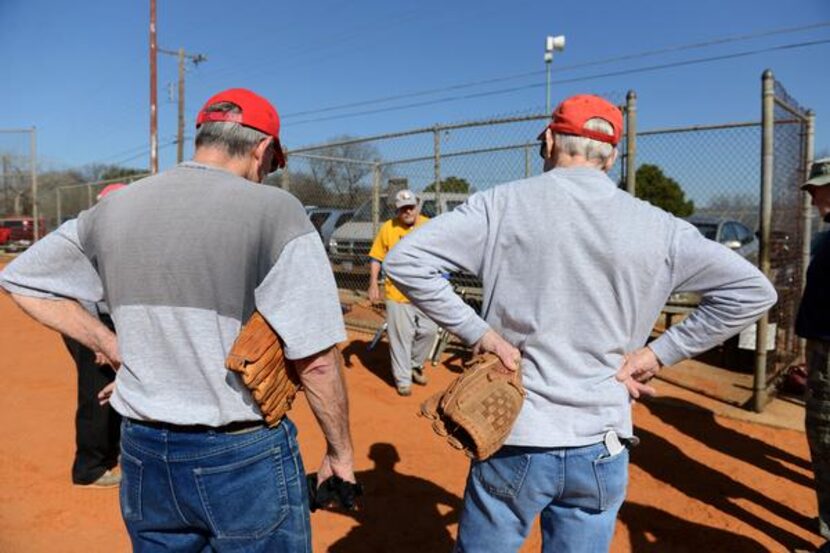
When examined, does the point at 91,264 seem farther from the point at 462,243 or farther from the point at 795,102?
the point at 795,102

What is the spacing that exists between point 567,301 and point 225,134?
1.18 m

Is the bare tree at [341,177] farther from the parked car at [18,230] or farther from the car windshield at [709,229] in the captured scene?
the parked car at [18,230]

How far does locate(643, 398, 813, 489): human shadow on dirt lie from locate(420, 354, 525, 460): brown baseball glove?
3.82 meters

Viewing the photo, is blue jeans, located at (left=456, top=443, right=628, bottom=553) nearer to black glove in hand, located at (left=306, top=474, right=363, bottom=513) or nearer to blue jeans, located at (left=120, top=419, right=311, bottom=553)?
black glove in hand, located at (left=306, top=474, right=363, bottom=513)

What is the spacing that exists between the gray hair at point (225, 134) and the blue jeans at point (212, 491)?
0.88m

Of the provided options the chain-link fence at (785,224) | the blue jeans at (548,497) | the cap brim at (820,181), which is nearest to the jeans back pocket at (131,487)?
the blue jeans at (548,497)

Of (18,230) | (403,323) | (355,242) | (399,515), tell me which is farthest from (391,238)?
(18,230)

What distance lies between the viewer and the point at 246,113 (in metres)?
1.94

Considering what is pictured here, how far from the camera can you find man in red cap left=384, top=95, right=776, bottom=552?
188cm

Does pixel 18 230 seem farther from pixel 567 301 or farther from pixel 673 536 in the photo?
pixel 567 301

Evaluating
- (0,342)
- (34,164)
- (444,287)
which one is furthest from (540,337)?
(34,164)

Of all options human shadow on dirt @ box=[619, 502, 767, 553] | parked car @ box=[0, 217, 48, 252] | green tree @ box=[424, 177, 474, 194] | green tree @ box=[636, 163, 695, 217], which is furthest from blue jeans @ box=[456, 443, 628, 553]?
parked car @ box=[0, 217, 48, 252]

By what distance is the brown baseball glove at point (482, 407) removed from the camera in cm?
185

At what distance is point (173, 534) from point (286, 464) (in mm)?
418
